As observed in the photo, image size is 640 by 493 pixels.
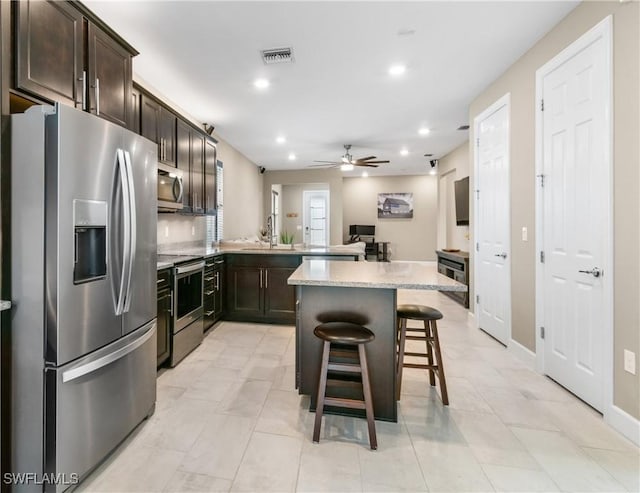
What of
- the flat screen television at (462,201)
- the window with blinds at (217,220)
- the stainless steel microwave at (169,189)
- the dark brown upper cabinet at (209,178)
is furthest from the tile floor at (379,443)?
the flat screen television at (462,201)

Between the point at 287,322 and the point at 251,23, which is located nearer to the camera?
the point at 251,23

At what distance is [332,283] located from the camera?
1.80 metres

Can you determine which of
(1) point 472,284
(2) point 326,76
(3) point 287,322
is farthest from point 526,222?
(3) point 287,322

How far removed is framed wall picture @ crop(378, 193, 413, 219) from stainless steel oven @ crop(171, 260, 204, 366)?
288 inches

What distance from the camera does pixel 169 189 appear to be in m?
3.05

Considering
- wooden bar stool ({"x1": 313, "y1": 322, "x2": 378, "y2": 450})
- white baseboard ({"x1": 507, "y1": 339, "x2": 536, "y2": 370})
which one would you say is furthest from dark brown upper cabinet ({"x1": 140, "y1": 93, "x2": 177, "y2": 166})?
white baseboard ({"x1": 507, "y1": 339, "x2": 536, "y2": 370})

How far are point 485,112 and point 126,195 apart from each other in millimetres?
3786

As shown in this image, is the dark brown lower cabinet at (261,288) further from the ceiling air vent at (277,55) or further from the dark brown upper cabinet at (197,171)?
the ceiling air vent at (277,55)

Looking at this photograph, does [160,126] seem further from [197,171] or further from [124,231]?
[124,231]

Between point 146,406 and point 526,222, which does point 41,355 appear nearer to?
point 146,406

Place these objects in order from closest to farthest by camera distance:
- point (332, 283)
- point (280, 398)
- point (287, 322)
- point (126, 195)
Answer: point (126, 195) → point (332, 283) → point (280, 398) → point (287, 322)

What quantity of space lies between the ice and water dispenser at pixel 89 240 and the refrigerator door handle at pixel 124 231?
0.36 feet

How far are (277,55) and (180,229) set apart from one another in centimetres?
246
